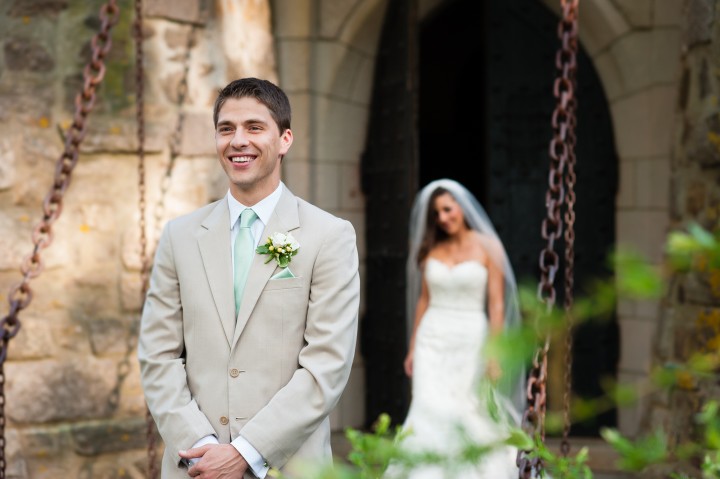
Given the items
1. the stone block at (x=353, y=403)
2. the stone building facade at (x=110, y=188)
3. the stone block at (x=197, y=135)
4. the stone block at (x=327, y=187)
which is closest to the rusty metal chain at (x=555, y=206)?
the stone building facade at (x=110, y=188)

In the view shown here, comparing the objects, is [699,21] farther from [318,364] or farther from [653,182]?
[318,364]

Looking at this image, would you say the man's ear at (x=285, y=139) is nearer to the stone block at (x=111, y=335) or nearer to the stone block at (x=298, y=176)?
the stone block at (x=111, y=335)

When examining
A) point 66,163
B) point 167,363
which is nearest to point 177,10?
point 66,163

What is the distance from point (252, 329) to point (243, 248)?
19cm

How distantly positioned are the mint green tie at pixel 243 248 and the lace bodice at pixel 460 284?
109 inches

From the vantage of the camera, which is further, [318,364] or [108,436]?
[108,436]

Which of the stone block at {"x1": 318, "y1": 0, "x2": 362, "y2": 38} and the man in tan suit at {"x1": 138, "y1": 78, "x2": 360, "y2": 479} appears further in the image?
the stone block at {"x1": 318, "y1": 0, "x2": 362, "y2": 38}

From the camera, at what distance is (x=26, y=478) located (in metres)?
3.58

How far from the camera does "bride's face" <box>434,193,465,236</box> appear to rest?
15.8 ft

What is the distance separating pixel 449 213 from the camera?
482cm

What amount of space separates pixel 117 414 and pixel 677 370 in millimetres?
3354

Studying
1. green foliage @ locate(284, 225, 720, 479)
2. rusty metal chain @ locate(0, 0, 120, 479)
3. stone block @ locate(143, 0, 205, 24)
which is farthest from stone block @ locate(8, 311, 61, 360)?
green foliage @ locate(284, 225, 720, 479)

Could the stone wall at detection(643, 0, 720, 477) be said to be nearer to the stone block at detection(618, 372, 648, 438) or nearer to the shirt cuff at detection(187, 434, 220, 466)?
the stone block at detection(618, 372, 648, 438)

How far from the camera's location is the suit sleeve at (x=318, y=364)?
78.4 inches
